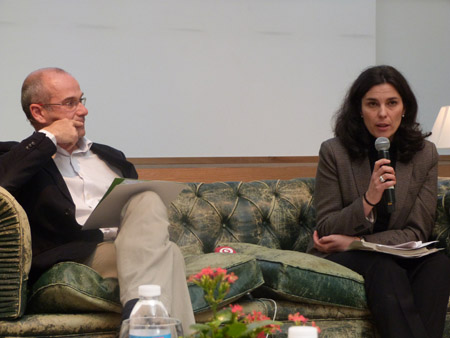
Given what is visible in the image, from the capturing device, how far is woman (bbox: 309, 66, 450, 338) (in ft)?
9.31

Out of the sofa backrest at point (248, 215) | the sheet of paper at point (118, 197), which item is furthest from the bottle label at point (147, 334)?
the sofa backrest at point (248, 215)

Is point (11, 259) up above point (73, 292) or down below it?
above

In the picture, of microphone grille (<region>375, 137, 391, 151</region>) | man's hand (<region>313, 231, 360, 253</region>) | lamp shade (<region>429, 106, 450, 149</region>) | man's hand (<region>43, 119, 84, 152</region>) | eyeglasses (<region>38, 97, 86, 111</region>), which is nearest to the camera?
man's hand (<region>43, 119, 84, 152</region>)

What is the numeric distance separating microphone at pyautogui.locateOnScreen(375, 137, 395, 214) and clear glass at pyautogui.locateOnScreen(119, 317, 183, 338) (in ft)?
5.27

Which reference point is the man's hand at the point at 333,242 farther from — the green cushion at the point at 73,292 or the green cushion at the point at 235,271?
the green cushion at the point at 73,292

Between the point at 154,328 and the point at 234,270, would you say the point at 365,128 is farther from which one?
the point at 154,328

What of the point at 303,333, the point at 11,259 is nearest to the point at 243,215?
the point at 11,259

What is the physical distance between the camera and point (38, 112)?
2.81 meters

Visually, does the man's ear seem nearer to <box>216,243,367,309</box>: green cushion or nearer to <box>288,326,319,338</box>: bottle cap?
<box>216,243,367,309</box>: green cushion

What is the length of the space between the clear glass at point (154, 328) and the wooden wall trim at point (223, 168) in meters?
2.67

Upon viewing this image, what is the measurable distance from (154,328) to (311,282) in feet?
4.60

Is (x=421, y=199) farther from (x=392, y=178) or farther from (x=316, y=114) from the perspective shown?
(x=316, y=114)

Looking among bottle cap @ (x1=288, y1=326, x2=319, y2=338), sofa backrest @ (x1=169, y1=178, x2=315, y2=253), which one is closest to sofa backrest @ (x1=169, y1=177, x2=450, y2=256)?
sofa backrest @ (x1=169, y1=178, x2=315, y2=253)

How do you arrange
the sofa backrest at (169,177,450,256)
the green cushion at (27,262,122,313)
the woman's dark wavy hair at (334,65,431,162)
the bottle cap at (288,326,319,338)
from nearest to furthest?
the bottle cap at (288,326,319,338) < the green cushion at (27,262,122,313) < the woman's dark wavy hair at (334,65,431,162) < the sofa backrest at (169,177,450,256)
